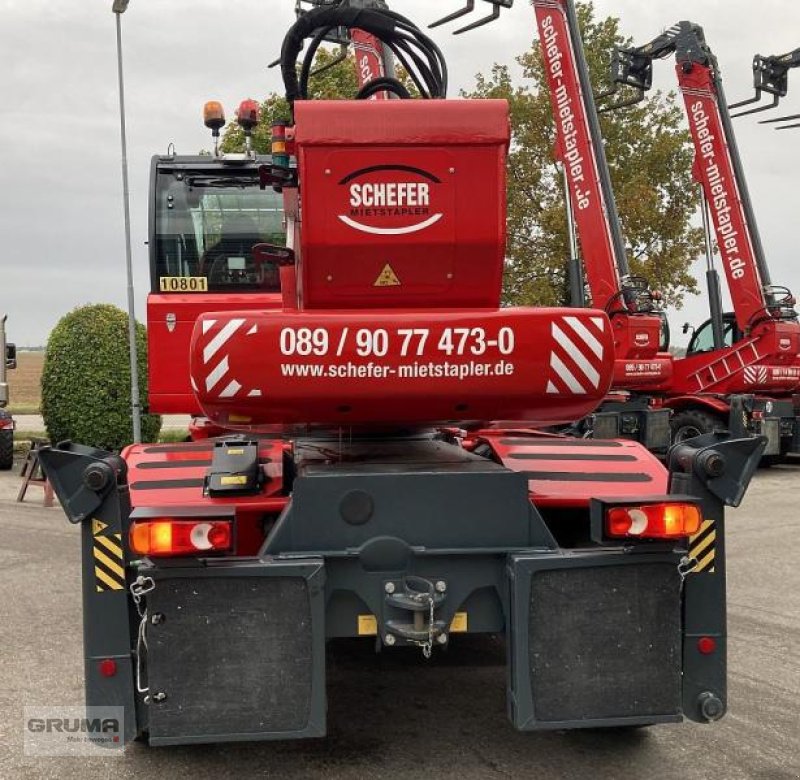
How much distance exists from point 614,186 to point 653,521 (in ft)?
67.0

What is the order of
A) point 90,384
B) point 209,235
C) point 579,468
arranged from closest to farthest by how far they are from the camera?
point 579,468
point 209,235
point 90,384

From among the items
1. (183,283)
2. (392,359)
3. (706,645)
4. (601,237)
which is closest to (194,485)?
(392,359)

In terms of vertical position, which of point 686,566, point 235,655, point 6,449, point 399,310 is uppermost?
point 399,310

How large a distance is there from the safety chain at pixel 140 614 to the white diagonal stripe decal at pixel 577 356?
175 centimetres

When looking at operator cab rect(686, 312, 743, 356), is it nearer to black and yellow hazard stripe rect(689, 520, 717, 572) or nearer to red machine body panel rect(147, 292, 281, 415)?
red machine body panel rect(147, 292, 281, 415)

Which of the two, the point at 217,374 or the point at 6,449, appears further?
the point at 6,449

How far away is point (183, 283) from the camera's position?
6492mm

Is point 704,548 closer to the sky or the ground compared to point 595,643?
closer to the sky

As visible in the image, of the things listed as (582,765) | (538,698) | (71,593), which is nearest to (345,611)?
(538,698)

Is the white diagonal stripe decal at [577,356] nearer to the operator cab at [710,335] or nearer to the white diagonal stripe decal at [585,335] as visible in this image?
the white diagonal stripe decal at [585,335]

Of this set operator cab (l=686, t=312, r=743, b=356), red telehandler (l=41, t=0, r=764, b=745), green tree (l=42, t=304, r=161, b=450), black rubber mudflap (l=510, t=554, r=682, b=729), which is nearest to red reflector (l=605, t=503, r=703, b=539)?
red telehandler (l=41, t=0, r=764, b=745)

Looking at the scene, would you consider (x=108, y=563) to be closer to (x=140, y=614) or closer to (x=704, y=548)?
(x=140, y=614)

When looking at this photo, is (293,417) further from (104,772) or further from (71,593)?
A: (71,593)

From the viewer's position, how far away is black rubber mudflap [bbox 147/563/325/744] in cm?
330
